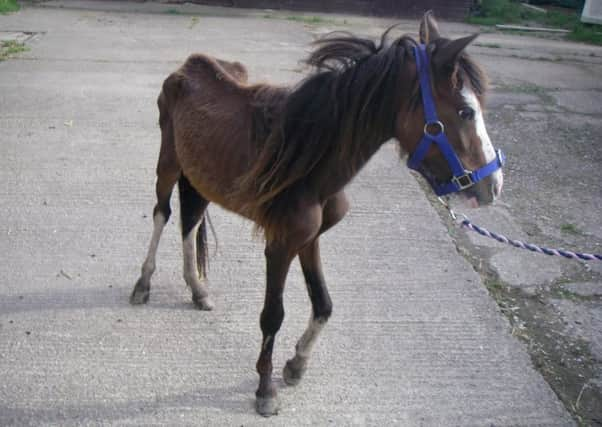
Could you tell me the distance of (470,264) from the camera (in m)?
4.38

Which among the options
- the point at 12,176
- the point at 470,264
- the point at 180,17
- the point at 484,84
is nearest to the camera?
the point at 484,84

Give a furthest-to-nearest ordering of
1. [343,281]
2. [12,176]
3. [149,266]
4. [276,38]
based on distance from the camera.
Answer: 1. [276,38]
2. [12,176]
3. [343,281]
4. [149,266]

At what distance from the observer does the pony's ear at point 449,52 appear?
217cm

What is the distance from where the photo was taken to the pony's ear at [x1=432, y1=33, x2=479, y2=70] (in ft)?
7.13

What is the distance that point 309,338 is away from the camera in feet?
10.2

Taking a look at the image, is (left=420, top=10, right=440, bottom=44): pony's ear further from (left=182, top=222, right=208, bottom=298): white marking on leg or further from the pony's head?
(left=182, top=222, right=208, bottom=298): white marking on leg

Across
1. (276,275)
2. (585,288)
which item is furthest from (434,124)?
(585,288)

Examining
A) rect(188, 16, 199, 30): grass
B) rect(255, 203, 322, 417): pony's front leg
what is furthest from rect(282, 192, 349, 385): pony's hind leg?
rect(188, 16, 199, 30): grass

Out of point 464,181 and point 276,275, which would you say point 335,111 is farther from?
point 276,275

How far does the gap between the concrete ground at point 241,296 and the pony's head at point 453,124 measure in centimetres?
129

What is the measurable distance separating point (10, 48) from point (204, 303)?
752cm

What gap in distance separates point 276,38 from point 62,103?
559 cm

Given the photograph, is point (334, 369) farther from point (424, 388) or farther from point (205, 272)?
point (205, 272)

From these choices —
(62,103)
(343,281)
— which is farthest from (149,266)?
(62,103)
